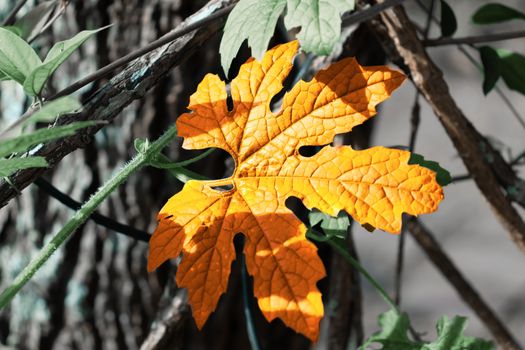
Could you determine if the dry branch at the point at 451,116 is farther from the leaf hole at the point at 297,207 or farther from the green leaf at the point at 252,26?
the leaf hole at the point at 297,207

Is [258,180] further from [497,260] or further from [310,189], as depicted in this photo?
[497,260]

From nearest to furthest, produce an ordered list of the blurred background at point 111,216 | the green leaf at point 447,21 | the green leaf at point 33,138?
1. the green leaf at point 33,138
2. the green leaf at point 447,21
3. the blurred background at point 111,216

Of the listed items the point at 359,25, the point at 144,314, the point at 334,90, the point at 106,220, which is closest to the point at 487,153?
the point at 359,25

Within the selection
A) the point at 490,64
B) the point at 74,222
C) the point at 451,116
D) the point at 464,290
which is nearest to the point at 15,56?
the point at 74,222

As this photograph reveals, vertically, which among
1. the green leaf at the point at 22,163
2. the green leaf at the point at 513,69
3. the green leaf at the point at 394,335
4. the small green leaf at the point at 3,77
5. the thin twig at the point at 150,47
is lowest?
the green leaf at the point at 394,335

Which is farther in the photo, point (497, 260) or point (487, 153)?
point (497, 260)

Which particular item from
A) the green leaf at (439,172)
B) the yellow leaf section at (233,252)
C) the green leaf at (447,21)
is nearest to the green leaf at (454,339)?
the green leaf at (439,172)
